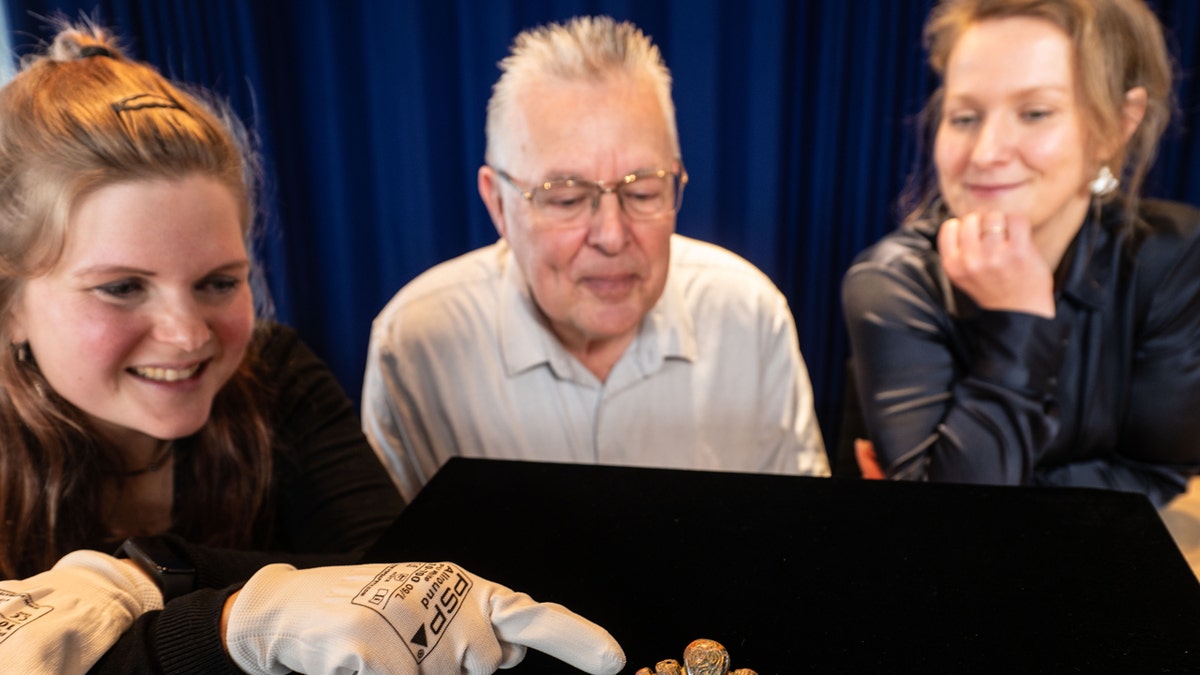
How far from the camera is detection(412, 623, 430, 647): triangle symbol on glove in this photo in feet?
1.77

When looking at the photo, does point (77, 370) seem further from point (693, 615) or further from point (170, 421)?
point (693, 615)

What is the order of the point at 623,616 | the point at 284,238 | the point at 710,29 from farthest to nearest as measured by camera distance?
the point at 284,238 < the point at 710,29 < the point at 623,616

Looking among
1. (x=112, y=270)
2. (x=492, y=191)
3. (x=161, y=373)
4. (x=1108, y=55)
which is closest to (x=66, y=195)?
(x=112, y=270)

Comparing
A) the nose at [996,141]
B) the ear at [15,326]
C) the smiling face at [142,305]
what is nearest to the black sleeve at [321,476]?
the smiling face at [142,305]

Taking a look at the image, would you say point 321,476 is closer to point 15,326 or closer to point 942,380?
point 15,326

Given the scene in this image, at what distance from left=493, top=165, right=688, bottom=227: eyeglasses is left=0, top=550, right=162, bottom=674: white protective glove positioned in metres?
0.70

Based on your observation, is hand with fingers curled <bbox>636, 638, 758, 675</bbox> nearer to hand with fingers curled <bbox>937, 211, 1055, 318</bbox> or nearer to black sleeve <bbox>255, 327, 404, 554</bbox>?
black sleeve <bbox>255, 327, 404, 554</bbox>

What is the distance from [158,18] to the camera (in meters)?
2.20

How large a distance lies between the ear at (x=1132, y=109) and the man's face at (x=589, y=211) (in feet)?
2.36

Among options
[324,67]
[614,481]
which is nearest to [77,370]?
[614,481]

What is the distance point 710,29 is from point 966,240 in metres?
1.02

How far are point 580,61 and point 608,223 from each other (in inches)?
9.1

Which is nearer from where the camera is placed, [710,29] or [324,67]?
[710,29]

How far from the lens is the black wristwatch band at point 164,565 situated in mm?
722
